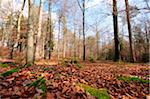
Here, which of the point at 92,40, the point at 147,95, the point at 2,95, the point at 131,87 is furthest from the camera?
the point at 92,40

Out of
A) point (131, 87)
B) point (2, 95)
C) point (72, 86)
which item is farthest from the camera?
point (131, 87)

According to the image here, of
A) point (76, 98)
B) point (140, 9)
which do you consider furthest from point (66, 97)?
point (140, 9)

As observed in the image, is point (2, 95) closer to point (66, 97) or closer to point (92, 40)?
point (66, 97)

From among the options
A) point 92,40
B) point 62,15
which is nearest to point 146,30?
point 92,40

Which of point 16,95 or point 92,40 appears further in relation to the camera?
point 92,40

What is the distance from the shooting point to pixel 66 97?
12.8ft

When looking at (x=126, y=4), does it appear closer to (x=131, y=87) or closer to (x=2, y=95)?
(x=131, y=87)

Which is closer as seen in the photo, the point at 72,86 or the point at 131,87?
the point at 72,86

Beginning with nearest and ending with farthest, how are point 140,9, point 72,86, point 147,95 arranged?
point 72,86 → point 147,95 → point 140,9

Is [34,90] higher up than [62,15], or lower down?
lower down

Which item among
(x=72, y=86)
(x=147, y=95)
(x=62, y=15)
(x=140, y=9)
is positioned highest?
(x=62, y=15)

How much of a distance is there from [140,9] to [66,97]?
591 inches

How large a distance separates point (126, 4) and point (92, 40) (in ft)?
141

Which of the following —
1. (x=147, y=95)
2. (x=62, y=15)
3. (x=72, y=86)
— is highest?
(x=62, y=15)
